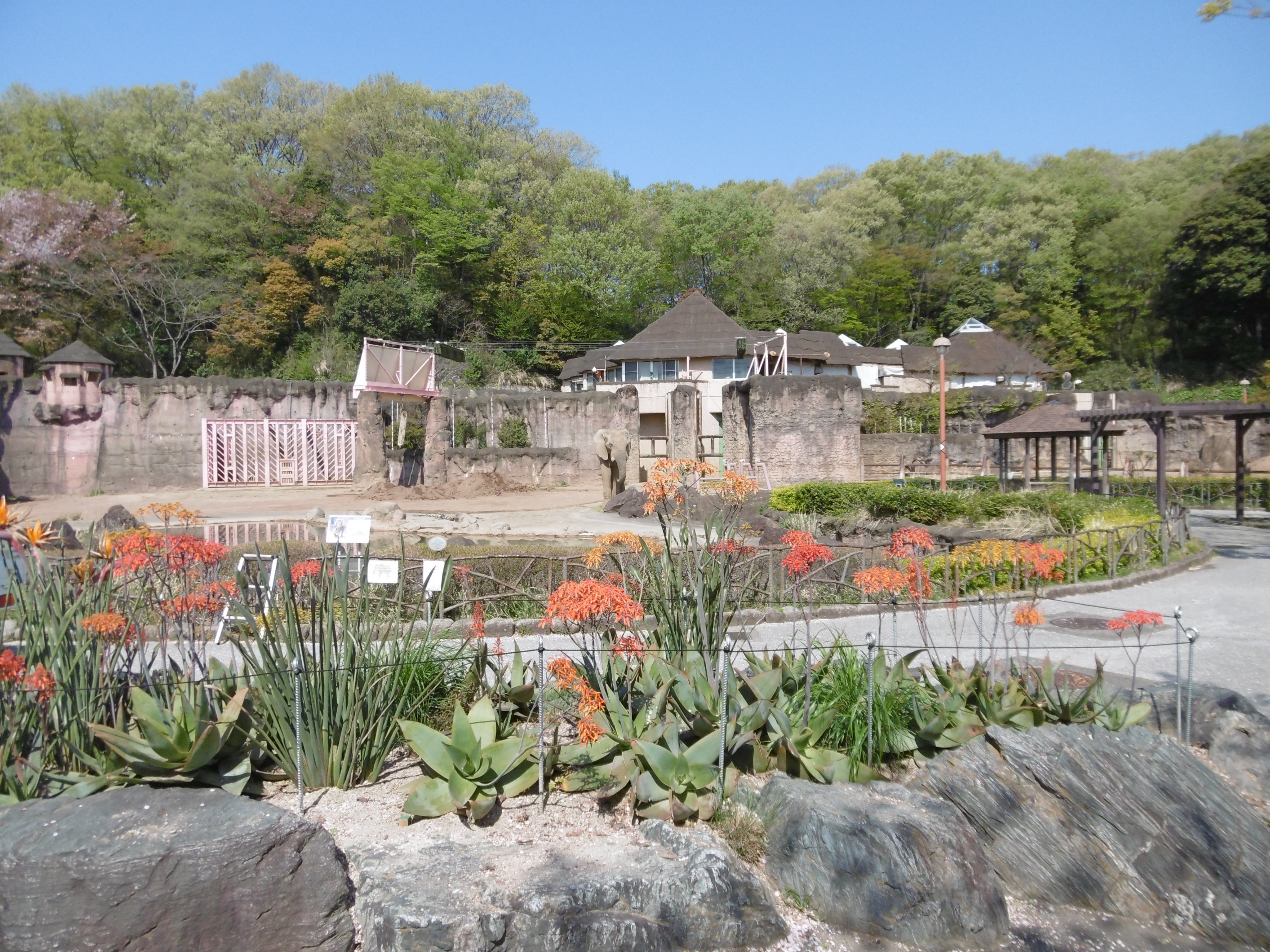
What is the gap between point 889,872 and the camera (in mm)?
3799

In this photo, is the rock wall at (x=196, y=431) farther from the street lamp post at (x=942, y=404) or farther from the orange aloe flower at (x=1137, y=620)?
the orange aloe flower at (x=1137, y=620)

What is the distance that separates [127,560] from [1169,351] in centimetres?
4876

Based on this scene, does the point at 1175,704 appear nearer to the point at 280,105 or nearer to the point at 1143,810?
the point at 1143,810

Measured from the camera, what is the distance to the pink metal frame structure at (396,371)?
87.2 feet

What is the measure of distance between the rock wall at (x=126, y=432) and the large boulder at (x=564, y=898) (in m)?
27.6

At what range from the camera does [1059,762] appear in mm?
4418

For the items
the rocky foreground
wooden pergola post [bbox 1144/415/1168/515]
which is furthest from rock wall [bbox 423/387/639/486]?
the rocky foreground

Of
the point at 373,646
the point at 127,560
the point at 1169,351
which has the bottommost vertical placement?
the point at 373,646

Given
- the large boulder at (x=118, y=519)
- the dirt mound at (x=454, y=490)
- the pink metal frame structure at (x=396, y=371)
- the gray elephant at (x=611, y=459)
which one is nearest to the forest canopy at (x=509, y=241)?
the pink metal frame structure at (x=396, y=371)

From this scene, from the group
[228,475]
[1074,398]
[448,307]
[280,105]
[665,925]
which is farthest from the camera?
[280,105]

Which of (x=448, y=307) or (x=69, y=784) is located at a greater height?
(x=448, y=307)

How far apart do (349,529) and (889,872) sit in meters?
3.87

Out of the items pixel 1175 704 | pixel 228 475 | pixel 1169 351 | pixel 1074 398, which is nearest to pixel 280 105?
pixel 228 475

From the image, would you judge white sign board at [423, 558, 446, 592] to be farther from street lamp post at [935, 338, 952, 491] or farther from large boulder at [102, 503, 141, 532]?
street lamp post at [935, 338, 952, 491]
